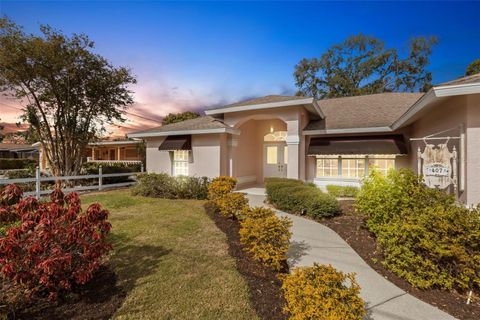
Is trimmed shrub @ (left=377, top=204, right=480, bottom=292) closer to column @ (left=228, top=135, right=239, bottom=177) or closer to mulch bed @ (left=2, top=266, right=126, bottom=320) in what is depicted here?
mulch bed @ (left=2, top=266, right=126, bottom=320)

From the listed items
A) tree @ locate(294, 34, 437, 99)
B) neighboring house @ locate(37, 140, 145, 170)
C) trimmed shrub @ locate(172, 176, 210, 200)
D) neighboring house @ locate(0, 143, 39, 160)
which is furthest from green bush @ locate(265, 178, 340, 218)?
neighboring house @ locate(0, 143, 39, 160)

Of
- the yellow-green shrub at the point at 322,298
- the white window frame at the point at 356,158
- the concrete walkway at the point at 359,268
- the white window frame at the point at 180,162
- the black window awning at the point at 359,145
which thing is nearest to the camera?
the yellow-green shrub at the point at 322,298

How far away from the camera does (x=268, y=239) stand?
14.0 ft

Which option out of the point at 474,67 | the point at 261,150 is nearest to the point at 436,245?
the point at 261,150

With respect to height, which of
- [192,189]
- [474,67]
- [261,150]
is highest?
[474,67]

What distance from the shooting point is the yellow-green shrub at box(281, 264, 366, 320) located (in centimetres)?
227

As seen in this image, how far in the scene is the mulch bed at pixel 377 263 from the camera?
3184 millimetres

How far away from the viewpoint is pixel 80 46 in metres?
13.7

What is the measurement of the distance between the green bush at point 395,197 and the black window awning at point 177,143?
32.2ft

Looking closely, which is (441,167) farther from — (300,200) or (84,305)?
(84,305)

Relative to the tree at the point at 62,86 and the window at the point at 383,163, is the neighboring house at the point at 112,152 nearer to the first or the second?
the tree at the point at 62,86

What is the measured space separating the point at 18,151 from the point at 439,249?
60.9m

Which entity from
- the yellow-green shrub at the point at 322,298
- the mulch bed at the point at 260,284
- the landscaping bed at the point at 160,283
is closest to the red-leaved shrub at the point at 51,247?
the landscaping bed at the point at 160,283

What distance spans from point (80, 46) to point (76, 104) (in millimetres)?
3722
